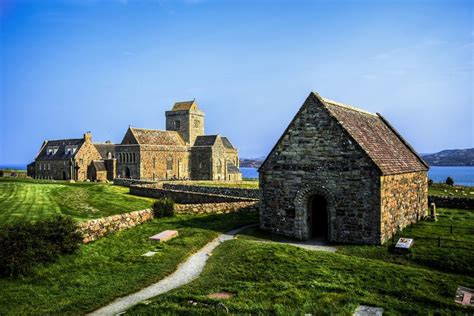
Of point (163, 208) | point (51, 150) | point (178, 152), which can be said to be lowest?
point (163, 208)

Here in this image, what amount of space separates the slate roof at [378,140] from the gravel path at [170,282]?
866 cm

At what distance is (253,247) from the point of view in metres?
15.7

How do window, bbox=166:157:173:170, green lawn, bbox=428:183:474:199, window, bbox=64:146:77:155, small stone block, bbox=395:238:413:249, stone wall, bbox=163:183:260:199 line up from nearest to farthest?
1. small stone block, bbox=395:238:413:249
2. stone wall, bbox=163:183:260:199
3. green lawn, bbox=428:183:474:199
4. window, bbox=64:146:77:155
5. window, bbox=166:157:173:170

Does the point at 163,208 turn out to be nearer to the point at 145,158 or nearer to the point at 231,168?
the point at 145,158

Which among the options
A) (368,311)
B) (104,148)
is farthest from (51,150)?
(368,311)

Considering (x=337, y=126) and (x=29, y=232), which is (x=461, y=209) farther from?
(x=29, y=232)

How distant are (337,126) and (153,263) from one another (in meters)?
10.5

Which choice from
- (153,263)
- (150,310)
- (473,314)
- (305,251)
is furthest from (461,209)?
(150,310)

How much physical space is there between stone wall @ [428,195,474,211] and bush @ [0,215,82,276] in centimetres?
2622

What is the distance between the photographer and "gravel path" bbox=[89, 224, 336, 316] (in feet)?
33.7

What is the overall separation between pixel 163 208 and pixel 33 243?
1047cm

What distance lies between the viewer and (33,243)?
44.3 feet

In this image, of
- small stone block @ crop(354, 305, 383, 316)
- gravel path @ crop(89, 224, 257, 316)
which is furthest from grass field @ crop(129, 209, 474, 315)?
gravel path @ crop(89, 224, 257, 316)

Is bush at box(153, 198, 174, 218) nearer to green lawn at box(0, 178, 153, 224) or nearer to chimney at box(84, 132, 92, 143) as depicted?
green lawn at box(0, 178, 153, 224)
